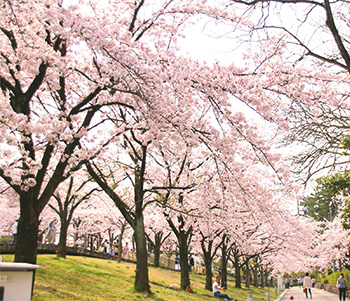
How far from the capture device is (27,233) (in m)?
7.80

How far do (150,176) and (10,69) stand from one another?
30.6ft

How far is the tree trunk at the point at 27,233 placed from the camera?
25.2 ft

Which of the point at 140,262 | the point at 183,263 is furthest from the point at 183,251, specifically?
the point at 140,262

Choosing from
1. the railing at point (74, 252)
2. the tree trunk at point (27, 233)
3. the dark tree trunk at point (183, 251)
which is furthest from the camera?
the railing at point (74, 252)

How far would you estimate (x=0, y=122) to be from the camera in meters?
7.11

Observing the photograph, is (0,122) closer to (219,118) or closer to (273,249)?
(219,118)

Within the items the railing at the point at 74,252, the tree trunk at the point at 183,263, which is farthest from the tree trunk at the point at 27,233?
the railing at the point at 74,252

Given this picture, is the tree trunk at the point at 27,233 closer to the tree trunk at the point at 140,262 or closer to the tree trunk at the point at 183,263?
the tree trunk at the point at 140,262

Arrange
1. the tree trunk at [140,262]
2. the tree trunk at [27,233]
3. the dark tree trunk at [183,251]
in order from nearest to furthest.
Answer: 1. the tree trunk at [27,233]
2. the tree trunk at [140,262]
3. the dark tree trunk at [183,251]

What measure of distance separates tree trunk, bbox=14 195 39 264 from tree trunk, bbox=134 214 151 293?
5267mm

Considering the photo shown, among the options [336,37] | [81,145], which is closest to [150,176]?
[81,145]

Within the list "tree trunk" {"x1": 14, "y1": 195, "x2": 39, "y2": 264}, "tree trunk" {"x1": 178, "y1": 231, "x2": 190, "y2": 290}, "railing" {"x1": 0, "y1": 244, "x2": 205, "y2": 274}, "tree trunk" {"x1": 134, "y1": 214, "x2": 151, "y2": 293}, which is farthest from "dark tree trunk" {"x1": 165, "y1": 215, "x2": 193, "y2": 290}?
"tree trunk" {"x1": 14, "y1": 195, "x2": 39, "y2": 264}

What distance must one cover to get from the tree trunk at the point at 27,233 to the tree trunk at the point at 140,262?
17.3 ft

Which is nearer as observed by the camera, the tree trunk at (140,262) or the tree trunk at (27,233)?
the tree trunk at (27,233)
